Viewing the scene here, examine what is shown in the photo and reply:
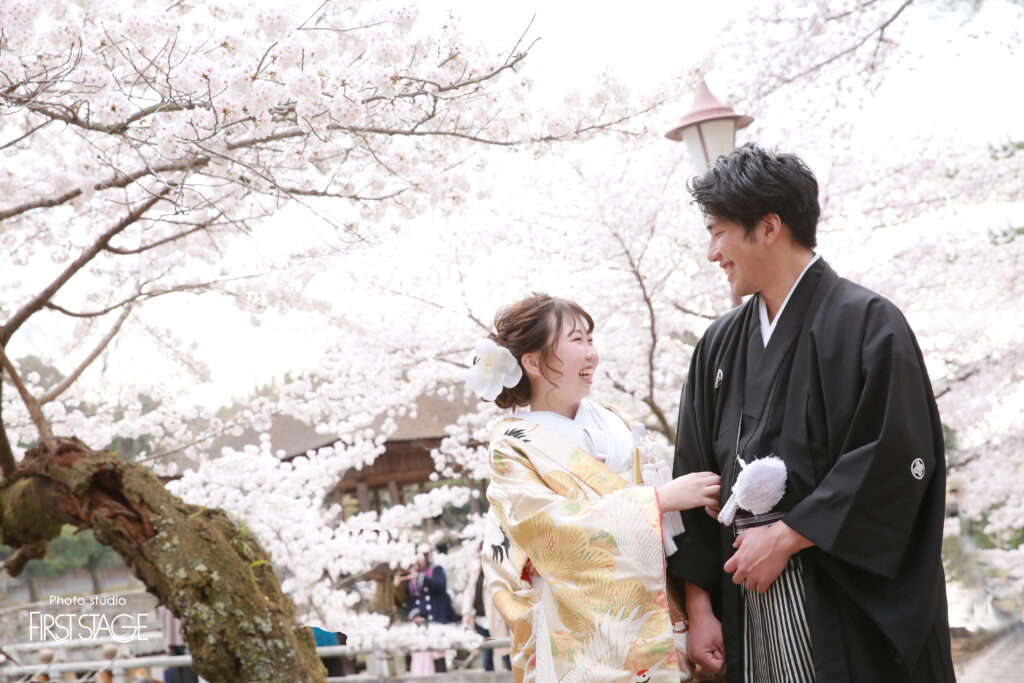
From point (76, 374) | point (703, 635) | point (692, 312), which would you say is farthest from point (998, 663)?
point (76, 374)

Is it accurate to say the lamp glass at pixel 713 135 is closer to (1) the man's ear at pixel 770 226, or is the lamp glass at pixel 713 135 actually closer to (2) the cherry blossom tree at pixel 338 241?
(2) the cherry blossom tree at pixel 338 241

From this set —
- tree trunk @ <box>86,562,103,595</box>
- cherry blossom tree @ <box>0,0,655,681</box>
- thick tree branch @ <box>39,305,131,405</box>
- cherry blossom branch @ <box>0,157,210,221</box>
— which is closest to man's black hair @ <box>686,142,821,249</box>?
cherry blossom tree @ <box>0,0,655,681</box>

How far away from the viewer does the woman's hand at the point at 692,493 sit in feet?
6.21

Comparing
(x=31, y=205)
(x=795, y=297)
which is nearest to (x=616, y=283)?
(x=31, y=205)

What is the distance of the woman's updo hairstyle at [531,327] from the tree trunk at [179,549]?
6.85 feet

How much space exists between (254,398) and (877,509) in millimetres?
6651

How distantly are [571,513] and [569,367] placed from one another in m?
0.39

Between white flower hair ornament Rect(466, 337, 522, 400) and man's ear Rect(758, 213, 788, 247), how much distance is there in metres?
0.68

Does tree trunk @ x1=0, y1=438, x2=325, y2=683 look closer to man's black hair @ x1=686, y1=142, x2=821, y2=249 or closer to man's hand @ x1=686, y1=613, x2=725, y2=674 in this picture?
man's hand @ x1=686, y1=613, x2=725, y2=674

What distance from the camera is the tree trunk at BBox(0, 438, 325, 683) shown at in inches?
145

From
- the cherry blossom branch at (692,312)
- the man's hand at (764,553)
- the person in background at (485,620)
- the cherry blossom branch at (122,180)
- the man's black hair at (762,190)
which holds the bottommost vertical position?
the person in background at (485,620)

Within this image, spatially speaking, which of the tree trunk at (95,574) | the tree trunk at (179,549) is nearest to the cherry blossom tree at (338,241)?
the tree trunk at (179,549)

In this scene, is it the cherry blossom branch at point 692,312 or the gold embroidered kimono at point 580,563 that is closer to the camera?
the gold embroidered kimono at point 580,563

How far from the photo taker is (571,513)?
1.90 meters
